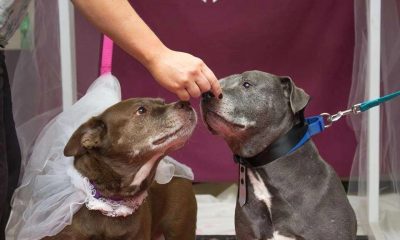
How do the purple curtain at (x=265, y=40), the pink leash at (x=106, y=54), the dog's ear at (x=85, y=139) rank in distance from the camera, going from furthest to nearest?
the purple curtain at (x=265, y=40) → the pink leash at (x=106, y=54) → the dog's ear at (x=85, y=139)

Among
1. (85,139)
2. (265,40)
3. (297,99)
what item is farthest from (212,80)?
(265,40)

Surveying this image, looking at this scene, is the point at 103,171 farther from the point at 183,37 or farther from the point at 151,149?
the point at 183,37

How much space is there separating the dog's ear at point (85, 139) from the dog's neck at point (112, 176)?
0.05m

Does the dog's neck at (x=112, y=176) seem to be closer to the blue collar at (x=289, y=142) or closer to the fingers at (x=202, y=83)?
the blue collar at (x=289, y=142)

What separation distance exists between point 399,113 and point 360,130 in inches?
12.8

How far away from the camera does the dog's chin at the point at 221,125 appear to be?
1869 millimetres

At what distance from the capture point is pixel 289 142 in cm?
192

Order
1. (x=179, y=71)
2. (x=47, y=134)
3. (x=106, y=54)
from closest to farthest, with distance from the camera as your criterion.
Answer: (x=179, y=71), (x=47, y=134), (x=106, y=54)

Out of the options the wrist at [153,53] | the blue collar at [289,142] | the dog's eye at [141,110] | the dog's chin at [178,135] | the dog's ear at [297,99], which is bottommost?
the blue collar at [289,142]

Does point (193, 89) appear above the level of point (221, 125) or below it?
above

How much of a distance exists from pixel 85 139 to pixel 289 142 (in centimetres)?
64

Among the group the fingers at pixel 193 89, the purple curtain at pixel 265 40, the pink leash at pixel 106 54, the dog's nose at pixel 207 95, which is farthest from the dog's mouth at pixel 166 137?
the purple curtain at pixel 265 40

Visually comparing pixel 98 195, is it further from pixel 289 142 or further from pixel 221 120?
pixel 289 142

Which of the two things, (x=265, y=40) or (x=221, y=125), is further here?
(x=265, y=40)
